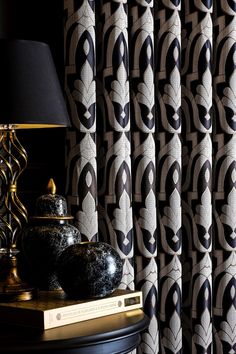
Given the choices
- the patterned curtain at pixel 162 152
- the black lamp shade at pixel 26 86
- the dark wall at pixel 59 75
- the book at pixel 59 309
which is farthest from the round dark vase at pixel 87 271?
the dark wall at pixel 59 75

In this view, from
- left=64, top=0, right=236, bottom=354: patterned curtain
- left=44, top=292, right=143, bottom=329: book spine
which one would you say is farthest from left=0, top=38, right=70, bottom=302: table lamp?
left=64, top=0, right=236, bottom=354: patterned curtain

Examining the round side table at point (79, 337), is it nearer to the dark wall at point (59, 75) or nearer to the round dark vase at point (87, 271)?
the round dark vase at point (87, 271)

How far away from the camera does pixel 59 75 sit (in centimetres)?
186

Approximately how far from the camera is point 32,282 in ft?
4.57

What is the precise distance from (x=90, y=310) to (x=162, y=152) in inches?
27.7

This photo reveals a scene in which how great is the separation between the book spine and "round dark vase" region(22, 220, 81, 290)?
0.48 feet

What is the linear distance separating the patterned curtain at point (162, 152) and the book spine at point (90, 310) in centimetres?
40

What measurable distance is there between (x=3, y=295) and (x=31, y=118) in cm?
33

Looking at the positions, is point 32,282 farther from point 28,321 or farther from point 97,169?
point 97,169

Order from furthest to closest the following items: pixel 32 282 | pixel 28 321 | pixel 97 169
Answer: pixel 97 169 → pixel 32 282 → pixel 28 321

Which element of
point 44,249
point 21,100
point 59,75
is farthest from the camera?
point 59,75

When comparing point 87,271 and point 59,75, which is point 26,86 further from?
point 59,75

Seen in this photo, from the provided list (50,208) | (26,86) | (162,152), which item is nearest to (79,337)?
(50,208)

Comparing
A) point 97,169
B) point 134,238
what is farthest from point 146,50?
point 134,238
